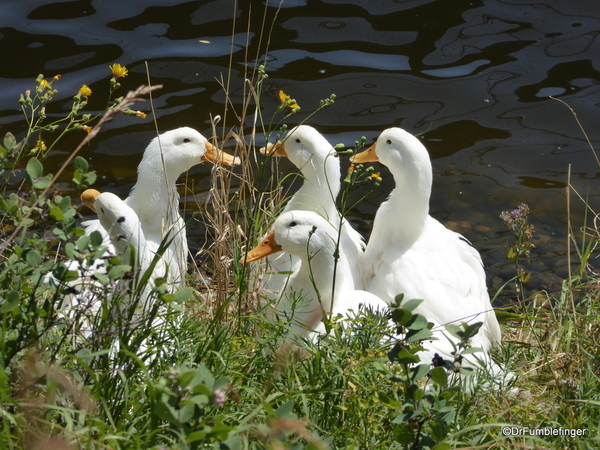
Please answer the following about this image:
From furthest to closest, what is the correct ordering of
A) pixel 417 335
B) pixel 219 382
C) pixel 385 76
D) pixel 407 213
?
pixel 385 76 → pixel 407 213 → pixel 417 335 → pixel 219 382

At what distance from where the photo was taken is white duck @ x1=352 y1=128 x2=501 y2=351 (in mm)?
4184

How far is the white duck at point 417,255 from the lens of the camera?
4.18m

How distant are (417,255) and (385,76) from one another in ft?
13.2

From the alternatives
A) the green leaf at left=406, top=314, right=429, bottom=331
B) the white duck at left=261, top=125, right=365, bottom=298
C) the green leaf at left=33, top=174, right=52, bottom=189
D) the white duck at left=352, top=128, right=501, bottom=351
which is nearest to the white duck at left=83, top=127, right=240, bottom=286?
the white duck at left=261, top=125, right=365, bottom=298

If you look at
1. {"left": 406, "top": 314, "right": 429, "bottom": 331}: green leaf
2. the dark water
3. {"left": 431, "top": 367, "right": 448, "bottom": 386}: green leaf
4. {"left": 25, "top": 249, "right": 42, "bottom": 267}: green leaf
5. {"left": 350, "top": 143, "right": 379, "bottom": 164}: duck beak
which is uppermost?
{"left": 25, "top": 249, "right": 42, "bottom": 267}: green leaf

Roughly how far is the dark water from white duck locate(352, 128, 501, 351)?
1.66 metres

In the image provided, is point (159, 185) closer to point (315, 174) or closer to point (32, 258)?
point (315, 174)

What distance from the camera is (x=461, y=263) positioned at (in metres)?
4.48

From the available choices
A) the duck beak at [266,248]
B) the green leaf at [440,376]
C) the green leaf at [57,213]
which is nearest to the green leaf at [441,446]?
the green leaf at [440,376]

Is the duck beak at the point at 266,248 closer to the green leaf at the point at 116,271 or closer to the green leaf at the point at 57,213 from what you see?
the green leaf at the point at 116,271

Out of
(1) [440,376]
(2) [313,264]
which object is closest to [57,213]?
(1) [440,376]

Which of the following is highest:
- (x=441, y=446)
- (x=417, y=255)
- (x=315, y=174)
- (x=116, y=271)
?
(x=116, y=271)

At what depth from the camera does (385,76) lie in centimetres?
802

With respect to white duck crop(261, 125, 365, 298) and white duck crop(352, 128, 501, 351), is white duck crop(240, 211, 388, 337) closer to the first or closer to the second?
white duck crop(352, 128, 501, 351)
